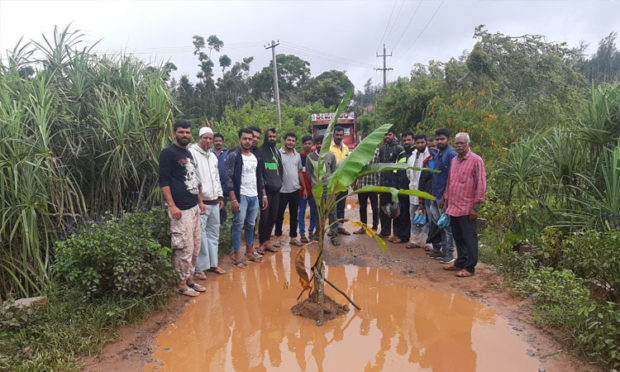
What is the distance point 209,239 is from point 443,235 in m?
3.35

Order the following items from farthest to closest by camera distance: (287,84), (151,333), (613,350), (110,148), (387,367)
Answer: (287,84) < (110,148) < (151,333) < (387,367) < (613,350)

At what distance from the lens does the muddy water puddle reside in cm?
304

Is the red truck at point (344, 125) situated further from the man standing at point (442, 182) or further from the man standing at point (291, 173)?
the man standing at point (442, 182)

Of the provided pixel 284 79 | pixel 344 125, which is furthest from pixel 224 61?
pixel 344 125

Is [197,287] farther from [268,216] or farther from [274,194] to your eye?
[274,194]

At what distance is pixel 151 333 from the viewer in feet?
11.5

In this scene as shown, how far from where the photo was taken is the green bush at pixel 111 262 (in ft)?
11.5

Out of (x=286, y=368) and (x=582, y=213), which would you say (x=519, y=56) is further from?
(x=286, y=368)

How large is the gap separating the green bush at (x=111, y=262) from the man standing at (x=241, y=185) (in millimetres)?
1407

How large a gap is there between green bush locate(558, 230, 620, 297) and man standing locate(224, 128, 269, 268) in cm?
390

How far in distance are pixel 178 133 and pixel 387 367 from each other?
3172 millimetres

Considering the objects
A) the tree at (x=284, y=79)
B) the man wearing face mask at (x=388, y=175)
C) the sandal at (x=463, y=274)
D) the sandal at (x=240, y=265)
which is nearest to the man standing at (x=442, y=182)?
the sandal at (x=463, y=274)

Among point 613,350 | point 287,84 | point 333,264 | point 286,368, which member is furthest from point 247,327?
point 287,84

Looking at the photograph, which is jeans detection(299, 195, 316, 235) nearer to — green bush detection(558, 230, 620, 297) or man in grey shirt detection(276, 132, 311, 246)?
man in grey shirt detection(276, 132, 311, 246)
